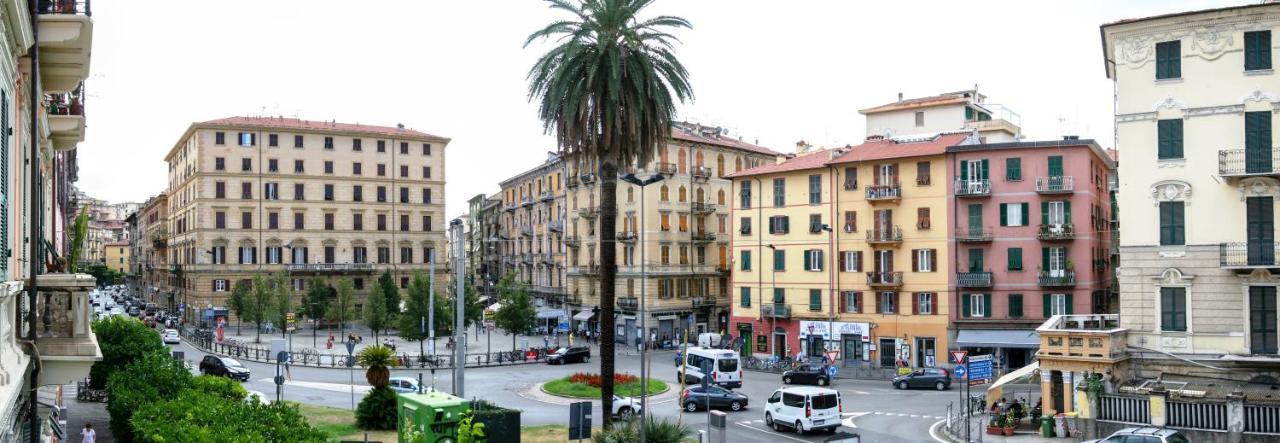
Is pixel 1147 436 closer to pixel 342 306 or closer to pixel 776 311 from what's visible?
pixel 776 311

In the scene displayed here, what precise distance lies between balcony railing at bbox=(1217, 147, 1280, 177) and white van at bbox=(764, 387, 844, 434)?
15.9 meters

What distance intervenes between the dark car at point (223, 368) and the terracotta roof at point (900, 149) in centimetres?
3595

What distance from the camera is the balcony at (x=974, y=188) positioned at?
54562 mm

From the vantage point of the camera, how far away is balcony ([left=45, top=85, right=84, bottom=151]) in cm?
2036

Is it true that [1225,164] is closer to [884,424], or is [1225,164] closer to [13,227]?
[884,424]

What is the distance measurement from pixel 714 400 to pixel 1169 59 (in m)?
21.3

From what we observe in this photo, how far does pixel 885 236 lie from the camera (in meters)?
58.1

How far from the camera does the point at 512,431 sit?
25.8m

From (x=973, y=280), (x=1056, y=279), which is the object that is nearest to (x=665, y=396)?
(x=973, y=280)

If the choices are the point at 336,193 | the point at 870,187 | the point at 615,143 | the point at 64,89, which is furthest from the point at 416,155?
the point at 64,89

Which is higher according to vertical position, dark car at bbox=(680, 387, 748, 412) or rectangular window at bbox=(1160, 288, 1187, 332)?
rectangular window at bbox=(1160, 288, 1187, 332)

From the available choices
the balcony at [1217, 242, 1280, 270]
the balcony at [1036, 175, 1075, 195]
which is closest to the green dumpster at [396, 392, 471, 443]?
the balcony at [1217, 242, 1280, 270]

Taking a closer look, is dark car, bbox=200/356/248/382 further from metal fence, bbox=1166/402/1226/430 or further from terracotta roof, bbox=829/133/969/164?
metal fence, bbox=1166/402/1226/430

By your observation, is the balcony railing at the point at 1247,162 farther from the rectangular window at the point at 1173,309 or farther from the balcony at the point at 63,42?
the balcony at the point at 63,42
